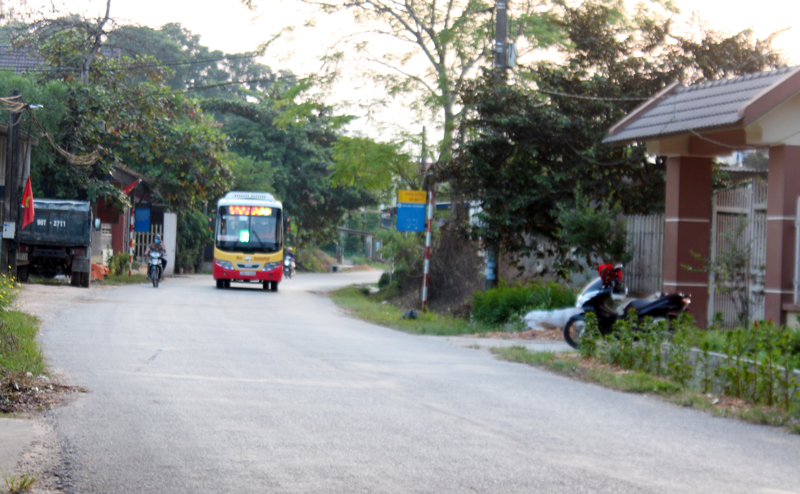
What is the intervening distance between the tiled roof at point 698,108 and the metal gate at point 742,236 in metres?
1.72

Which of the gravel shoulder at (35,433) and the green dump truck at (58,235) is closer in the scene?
the gravel shoulder at (35,433)

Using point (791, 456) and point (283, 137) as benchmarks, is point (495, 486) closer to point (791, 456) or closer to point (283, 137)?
point (791, 456)

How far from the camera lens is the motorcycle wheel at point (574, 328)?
1275 centimetres

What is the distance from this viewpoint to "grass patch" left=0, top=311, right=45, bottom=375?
8.12 metres

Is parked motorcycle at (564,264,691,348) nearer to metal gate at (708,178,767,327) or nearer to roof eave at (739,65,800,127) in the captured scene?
metal gate at (708,178,767,327)

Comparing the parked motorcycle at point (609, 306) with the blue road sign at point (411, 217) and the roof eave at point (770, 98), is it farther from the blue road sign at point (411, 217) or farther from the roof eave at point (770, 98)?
the blue road sign at point (411, 217)

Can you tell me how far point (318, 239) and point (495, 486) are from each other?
53582 millimetres

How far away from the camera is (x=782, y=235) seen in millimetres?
10898

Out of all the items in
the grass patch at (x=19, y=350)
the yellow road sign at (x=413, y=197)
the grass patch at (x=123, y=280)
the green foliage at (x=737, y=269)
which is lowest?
the grass patch at (x=123, y=280)

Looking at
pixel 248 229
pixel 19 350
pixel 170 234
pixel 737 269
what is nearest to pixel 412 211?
pixel 248 229

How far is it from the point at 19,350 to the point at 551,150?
12293mm

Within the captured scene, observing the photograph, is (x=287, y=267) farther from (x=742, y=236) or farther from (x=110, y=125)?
(x=742, y=236)

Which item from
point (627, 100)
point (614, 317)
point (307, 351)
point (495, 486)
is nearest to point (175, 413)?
point (495, 486)

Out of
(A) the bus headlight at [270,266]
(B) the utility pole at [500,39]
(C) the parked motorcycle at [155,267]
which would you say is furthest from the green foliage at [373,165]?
(C) the parked motorcycle at [155,267]
